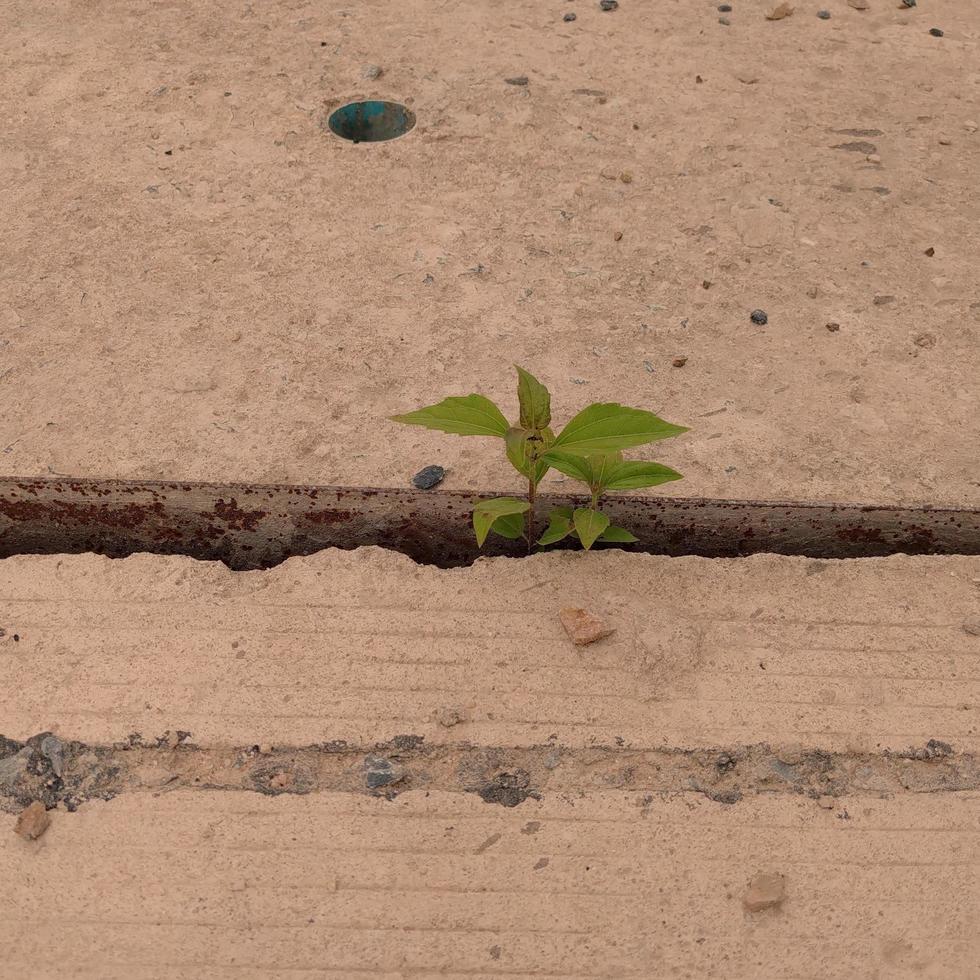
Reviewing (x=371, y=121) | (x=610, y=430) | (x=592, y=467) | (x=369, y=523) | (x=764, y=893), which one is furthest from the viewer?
(x=371, y=121)

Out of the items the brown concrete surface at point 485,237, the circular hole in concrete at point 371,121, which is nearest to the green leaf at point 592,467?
the brown concrete surface at point 485,237

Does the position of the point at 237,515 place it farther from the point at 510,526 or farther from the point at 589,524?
the point at 589,524

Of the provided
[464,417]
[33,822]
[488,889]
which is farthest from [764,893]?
[33,822]

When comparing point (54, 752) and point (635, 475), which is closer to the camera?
point (54, 752)

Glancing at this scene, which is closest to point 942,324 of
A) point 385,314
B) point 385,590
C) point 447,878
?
point 385,314

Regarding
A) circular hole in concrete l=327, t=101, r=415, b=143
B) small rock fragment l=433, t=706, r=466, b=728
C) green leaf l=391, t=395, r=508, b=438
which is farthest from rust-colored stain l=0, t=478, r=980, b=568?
circular hole in concrete l=327, t=101, r=415, b=143
